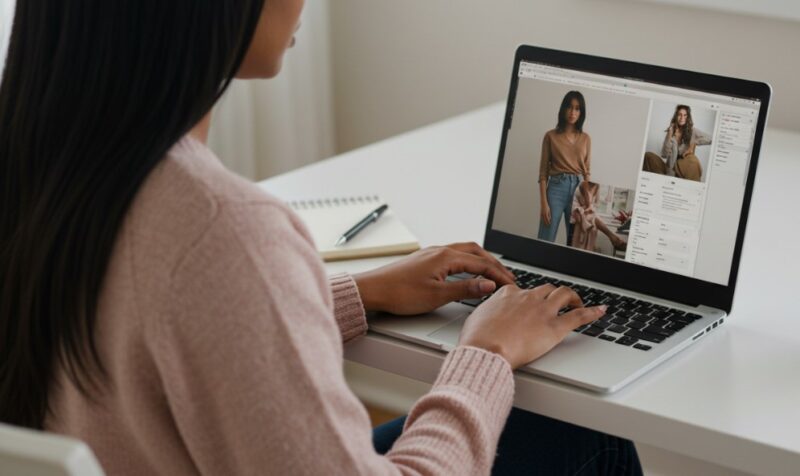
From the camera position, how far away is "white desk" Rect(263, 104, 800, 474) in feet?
3.04

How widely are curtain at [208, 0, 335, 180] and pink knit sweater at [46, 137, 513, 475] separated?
5.67ft

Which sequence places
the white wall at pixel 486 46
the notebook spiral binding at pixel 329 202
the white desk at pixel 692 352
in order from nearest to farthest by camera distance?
the white desk at pixel 692 352 < the notebook spiral binding at pixel 329 202 < the white wall at pixel 486 46

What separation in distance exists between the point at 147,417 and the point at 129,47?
0.25 m

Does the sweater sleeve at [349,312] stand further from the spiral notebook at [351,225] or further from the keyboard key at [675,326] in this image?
the keyboard key at [675,326]

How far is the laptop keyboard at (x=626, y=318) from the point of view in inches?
42.0

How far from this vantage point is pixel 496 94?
2.47 m

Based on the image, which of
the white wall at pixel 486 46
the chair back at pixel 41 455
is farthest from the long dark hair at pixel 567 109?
the white wall at pixel 486 46

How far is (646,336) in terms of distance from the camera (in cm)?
107

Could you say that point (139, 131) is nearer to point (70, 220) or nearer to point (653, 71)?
point (70, 220)

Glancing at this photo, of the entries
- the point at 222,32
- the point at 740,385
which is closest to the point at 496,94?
the point at 740,385

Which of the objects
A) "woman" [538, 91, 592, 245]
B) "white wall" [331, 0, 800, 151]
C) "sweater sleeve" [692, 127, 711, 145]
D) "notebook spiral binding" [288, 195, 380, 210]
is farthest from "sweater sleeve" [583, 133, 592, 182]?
"white wall" [331, 0, 800, 151]

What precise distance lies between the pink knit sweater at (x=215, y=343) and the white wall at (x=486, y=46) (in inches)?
60.6

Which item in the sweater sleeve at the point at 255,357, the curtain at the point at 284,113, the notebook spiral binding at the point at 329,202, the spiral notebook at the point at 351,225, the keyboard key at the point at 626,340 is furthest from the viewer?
the curtain at the point at 284,113

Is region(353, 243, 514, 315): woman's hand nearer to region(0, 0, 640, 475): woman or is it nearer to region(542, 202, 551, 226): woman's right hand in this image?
region(542, 202, 551, 226): woman's right hand
